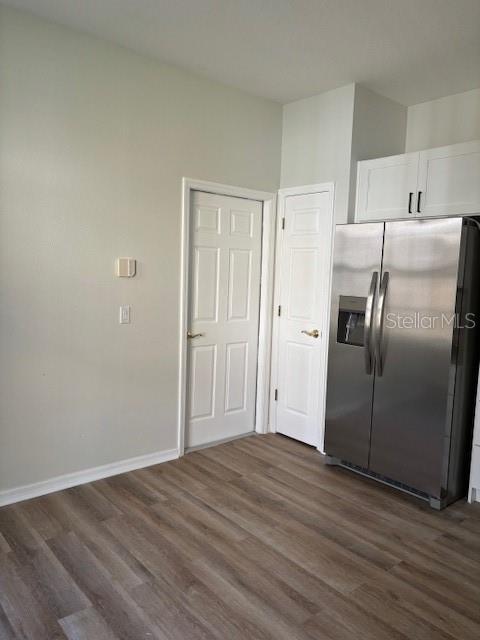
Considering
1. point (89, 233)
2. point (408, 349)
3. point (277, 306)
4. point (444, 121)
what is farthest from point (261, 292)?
point (444, 121)

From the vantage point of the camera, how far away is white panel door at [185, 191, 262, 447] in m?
3.77

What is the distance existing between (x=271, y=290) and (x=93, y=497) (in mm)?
2125

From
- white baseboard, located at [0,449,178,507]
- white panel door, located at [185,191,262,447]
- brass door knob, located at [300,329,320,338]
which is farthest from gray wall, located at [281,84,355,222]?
white baseboard, located at [0,449,178,507]

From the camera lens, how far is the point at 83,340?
313cm

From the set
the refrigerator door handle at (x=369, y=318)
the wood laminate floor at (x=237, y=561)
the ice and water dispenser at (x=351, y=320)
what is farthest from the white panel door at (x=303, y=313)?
the wood laminate floor at (x=237, y=561)

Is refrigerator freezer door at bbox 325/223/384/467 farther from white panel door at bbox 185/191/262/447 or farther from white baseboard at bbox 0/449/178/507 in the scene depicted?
white baseboard at bbox 0/449/178/507

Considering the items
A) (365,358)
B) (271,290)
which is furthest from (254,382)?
(365,358)

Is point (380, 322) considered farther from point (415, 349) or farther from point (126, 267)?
point (126, 267)

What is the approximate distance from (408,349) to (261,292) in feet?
4.83

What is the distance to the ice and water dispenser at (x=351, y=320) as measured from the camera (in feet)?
11.0

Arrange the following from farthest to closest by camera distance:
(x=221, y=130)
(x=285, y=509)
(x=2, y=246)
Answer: (x=221, y=130), (x=285, y=509), (x=2, y=246)

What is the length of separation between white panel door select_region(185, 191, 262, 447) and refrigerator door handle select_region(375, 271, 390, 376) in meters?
1.25

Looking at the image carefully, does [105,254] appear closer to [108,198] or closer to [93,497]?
[108,198]

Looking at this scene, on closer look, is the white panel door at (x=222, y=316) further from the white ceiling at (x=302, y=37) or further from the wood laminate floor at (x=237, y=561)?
the white ceiling at (x=302, y=37)
